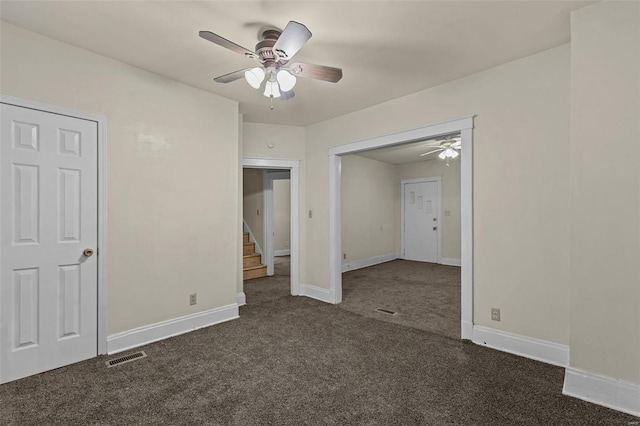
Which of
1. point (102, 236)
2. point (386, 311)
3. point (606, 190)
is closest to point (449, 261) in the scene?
point (386, 311)

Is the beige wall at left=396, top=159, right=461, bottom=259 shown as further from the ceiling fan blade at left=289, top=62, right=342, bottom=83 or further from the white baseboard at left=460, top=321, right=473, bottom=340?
the ceiling fan blade at left=289, top=62, right=342, bottom=83

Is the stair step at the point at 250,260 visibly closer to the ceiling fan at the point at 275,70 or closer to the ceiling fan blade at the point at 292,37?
the ceiling fan at the point at 275,70

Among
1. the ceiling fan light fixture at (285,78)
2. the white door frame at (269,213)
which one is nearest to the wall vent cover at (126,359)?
the ceiling fan light fixture at (285,78)

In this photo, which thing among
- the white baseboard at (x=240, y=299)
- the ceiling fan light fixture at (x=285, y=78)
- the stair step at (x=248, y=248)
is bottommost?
the white baseboard at (x=240, y=299)

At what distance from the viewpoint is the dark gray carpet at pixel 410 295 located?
370 cm

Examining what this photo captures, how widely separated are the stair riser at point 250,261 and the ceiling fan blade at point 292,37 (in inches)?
189

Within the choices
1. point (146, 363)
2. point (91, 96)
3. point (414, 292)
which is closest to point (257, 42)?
point (91, 96)

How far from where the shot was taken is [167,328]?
324 centimetres

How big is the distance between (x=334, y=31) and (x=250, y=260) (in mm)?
4854

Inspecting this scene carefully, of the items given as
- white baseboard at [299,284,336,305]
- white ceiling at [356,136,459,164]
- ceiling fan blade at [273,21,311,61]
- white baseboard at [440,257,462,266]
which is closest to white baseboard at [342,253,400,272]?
white baseboard at [440,257,462,266]

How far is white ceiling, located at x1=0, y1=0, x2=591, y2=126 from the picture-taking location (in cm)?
207

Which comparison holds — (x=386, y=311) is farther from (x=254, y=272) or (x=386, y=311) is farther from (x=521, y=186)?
(x=254, y=272)

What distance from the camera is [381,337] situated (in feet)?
10.5

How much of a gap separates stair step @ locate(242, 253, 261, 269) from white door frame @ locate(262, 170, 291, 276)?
187 mm
